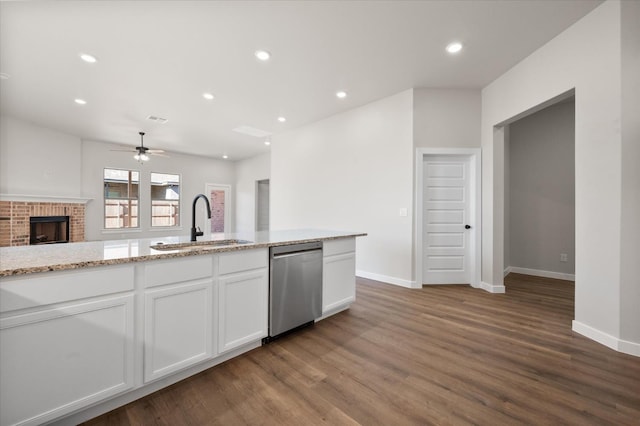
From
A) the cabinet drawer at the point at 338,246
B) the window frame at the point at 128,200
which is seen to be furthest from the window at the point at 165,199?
the cabinet drawer at the point at 338,246

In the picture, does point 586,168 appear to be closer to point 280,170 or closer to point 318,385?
point 318,385

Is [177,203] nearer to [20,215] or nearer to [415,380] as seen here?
[20,215]

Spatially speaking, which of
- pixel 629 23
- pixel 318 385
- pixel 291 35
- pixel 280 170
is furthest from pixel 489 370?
pixel 280 170

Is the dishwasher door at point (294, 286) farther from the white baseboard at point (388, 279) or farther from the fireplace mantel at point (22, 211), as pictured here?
the fireplace mantel at point (22, 211)

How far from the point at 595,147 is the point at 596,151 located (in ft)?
0.13

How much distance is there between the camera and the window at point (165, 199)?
7867 mm

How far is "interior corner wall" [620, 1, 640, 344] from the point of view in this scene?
2.17 meters

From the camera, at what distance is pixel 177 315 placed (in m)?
1.74

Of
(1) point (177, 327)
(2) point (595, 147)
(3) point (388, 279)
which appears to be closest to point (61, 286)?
(1) point (177, 327)

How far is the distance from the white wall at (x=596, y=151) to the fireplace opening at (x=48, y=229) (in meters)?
8.76

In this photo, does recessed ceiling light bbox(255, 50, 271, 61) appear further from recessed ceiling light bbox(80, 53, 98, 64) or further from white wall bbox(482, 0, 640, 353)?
white wall bbox(482, 0, 640, 353)

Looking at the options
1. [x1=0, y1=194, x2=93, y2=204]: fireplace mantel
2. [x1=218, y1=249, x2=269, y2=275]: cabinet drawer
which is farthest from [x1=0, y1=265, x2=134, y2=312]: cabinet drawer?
[x1=0, y1=194, x2=93, y2=204]: fireplace mantel

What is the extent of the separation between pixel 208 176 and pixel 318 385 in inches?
328

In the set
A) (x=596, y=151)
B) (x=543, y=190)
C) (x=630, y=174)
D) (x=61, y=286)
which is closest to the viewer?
(x=61, y=286)
